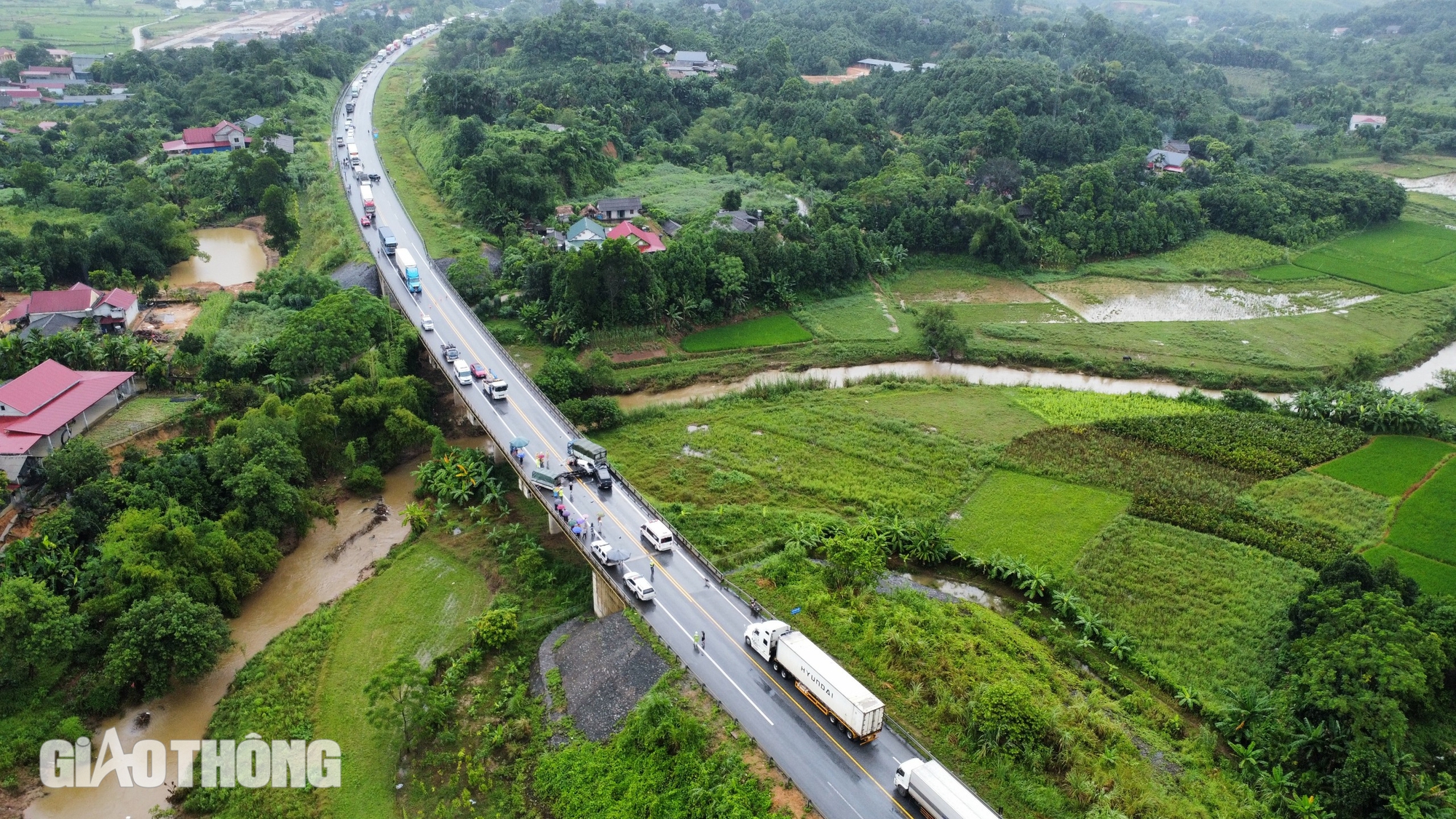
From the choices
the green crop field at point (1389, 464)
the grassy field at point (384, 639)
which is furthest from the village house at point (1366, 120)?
the grassy field at point (384, 639)

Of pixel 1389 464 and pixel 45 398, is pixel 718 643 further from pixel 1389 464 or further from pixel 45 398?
pixel 1389 464

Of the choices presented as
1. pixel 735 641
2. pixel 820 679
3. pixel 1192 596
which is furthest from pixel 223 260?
pixel 1192 596

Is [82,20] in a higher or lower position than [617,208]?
higher

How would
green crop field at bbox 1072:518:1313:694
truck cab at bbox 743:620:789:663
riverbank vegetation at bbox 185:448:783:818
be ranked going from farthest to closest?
1. green crop field at bbox 1072:518:1313:694
2. truck cab at bbox 743:620:789:663
3. riverbank vegetation at bbox 185:448:783:818

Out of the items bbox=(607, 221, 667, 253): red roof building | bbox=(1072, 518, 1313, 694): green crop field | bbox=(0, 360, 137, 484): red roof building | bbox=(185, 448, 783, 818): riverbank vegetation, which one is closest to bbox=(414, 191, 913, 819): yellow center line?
bbox=(185, 448, 783, 818): riverbank vegetation

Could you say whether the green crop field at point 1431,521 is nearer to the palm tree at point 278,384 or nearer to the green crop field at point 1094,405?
the green crop field at point 1094,405

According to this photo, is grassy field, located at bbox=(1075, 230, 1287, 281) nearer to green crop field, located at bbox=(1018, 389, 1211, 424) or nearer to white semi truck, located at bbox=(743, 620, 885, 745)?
green crop field, located at bbox=(1018, 389, 1211, 424)
